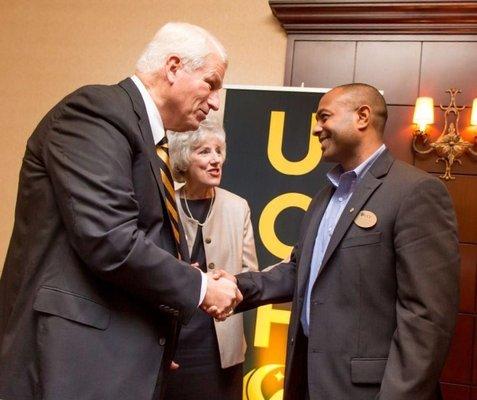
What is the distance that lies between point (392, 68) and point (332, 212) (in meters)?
1.83

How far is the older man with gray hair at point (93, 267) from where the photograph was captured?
1.23 m

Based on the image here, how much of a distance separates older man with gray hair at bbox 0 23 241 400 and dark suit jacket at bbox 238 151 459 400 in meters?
0.46

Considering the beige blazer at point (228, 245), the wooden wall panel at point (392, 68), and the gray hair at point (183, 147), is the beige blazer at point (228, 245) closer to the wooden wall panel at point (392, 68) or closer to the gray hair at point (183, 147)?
the gray hair at point (183, 147)

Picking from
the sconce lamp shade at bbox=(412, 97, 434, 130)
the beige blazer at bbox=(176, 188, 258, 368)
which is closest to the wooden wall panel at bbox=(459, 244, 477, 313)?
the sconce lamp shade at bbox=(412, 97, 434, 130)

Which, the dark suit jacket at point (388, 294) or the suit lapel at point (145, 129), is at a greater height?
the suit lapel at point (145, 129)

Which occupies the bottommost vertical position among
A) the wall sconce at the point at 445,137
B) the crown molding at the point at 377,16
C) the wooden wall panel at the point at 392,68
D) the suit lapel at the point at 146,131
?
the suit lapel at the point at 146,131

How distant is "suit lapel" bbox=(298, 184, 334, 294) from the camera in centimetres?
183

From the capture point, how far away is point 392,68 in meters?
3.35

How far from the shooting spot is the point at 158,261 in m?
1.28

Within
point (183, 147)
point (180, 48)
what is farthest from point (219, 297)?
point (183, 147)

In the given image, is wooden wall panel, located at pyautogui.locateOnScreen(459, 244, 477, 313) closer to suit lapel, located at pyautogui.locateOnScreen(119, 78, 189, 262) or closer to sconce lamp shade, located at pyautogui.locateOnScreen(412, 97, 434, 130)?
sconce lamp shade, located at pyautogui.locateOnScreen(412, 97, 434, 130)

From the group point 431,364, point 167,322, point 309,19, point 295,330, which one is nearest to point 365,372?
point 431,364

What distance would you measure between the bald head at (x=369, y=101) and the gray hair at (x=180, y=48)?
598 millimetres

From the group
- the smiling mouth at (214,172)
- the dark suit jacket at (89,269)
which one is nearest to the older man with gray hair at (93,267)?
the dark suit jacket at (89,269)
